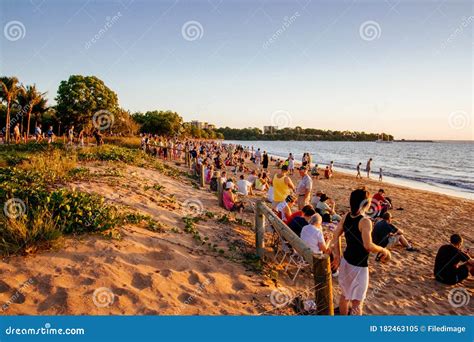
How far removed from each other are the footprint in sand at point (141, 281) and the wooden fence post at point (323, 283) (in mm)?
2473

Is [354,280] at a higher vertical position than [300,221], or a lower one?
lower

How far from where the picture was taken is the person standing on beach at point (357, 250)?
141 inches

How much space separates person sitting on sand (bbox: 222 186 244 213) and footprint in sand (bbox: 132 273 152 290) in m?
6.01

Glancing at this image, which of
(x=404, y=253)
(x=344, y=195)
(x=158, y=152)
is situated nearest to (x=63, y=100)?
(x=158, y=152)

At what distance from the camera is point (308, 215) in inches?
242

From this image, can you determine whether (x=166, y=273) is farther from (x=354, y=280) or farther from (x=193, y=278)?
(x=354, y=280)

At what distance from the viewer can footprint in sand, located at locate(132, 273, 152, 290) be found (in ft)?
14.2

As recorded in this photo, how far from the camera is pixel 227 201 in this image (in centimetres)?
1058

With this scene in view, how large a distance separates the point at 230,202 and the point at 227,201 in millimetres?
117

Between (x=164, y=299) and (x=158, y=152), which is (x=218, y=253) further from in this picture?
(x=158, y=152)

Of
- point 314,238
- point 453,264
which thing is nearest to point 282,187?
point 314,238

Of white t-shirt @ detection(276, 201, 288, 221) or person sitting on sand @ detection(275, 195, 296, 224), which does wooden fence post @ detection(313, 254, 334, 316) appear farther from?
white t-shirt @ detection(276, 201, 288, 221)

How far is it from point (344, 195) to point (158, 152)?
15.6 m

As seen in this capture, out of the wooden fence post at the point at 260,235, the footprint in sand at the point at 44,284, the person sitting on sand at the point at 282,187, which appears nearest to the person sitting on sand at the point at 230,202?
the person sitting on sand at the point at 282,187
